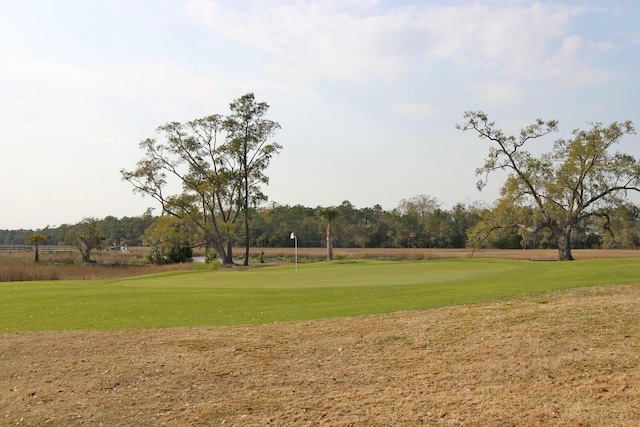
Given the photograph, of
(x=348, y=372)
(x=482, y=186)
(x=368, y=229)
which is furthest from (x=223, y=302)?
(x=368, y=229)

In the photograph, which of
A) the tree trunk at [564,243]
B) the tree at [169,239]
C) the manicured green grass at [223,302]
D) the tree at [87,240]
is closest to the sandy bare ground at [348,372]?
the manicured green grass at [223,302]

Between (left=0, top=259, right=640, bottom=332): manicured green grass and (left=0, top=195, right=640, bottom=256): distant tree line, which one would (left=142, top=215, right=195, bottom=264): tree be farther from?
(left=0, top=259, right=640, bottom=332): manicured green grass

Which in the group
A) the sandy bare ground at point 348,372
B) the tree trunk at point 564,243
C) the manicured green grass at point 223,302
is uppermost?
the tree trunk at point 564,243

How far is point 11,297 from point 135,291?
12.4 ft

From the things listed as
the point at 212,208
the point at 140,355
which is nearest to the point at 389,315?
the point at 140,355

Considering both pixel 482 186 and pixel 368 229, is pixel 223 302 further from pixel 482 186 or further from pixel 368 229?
pixel 368 229

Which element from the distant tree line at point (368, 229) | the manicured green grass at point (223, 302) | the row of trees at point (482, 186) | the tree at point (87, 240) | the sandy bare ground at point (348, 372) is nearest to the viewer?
the sandy bare ground at point (348, 372)

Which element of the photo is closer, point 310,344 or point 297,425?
point 297,425

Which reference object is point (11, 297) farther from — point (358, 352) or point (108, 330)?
point (358, 352)

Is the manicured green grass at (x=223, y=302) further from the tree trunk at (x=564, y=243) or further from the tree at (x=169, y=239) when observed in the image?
the tree at (x=169, y=239)

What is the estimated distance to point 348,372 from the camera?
8086 millimetres

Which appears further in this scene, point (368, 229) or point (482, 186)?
point (368, 229)

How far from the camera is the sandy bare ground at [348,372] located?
6430mm

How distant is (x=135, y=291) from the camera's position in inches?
745
